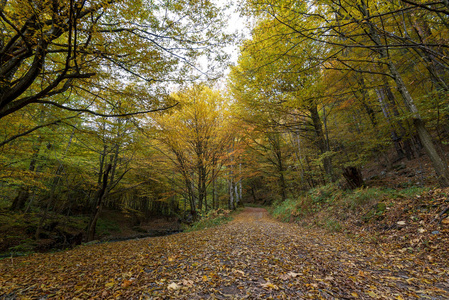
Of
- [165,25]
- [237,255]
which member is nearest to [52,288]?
[237,255]

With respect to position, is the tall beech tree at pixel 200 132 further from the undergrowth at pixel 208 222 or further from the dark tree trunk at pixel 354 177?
the dark tree trunk at pixel 354 177

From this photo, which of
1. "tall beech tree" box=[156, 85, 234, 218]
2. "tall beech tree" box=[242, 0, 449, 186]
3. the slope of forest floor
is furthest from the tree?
the slope of forest floor

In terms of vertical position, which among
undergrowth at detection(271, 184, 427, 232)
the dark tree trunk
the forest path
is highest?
the dark tree trunk

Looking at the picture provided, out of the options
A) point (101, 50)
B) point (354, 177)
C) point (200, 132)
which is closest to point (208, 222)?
point (200, 132)

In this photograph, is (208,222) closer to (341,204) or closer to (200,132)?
(200,132)

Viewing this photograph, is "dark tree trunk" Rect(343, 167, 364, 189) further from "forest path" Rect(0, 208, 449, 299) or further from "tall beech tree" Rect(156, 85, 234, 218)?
"tall beech tree" Rect(156, 85, 234, 218)

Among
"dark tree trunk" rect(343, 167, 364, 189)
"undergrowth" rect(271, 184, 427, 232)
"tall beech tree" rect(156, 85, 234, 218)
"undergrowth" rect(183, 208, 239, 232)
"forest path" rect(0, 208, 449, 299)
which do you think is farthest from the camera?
"undergrowth" rect(183, 208, 239, 232)

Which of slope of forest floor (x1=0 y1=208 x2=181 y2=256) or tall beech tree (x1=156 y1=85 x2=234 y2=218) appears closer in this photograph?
slope of forest floor (x1=0 y1=208 x2=181 y2=256)

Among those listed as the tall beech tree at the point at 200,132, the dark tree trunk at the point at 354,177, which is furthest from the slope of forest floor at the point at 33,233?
the dark tree trunk at the point at 354,177

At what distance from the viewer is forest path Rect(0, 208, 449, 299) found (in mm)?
2148

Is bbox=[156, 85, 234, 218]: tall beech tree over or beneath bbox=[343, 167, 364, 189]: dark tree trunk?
over

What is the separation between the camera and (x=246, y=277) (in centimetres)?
255

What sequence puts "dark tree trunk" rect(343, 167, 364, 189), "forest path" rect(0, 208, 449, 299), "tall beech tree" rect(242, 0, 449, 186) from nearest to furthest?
"forest path" rect(0, 208, 449, 299) → "tall beech tree" rect(242, 0, 449, 186) → "dark tree trunk" rect(343, 167, 364, 189)

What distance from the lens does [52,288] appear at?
2389mm
